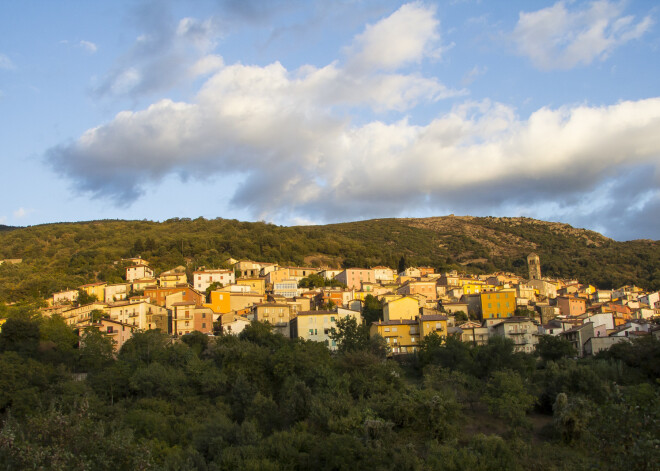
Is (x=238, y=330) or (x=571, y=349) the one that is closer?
(x=571, y=349)

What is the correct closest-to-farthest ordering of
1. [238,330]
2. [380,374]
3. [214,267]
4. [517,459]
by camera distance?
[517,459] → [380,374] → [238,330] → [214,267]

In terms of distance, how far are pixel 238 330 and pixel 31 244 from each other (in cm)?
6650

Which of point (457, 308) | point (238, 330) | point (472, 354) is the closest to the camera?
point (472, 354)

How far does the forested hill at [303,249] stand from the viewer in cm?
8594

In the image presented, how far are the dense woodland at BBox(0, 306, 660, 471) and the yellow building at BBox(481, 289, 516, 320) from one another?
1853 cm

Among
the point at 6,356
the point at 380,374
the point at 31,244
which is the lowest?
the point at 380,374

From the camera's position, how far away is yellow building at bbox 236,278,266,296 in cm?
7282

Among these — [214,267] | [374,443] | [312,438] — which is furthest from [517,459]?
[214,267]

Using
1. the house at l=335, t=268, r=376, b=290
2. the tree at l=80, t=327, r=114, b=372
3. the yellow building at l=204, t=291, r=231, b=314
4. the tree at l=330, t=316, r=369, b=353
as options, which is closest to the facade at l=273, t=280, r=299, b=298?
the yellow building at l=204, t=291, r=231, b=314

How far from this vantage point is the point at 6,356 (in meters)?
40.9

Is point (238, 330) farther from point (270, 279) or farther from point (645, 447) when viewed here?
point (645, 447)

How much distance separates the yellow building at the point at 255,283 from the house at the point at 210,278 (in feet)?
7.00

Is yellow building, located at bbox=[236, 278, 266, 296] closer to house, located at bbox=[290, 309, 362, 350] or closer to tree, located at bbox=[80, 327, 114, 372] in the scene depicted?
house, located at bbox=[290, 309, 362, 350]

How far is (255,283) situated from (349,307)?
559 inches
